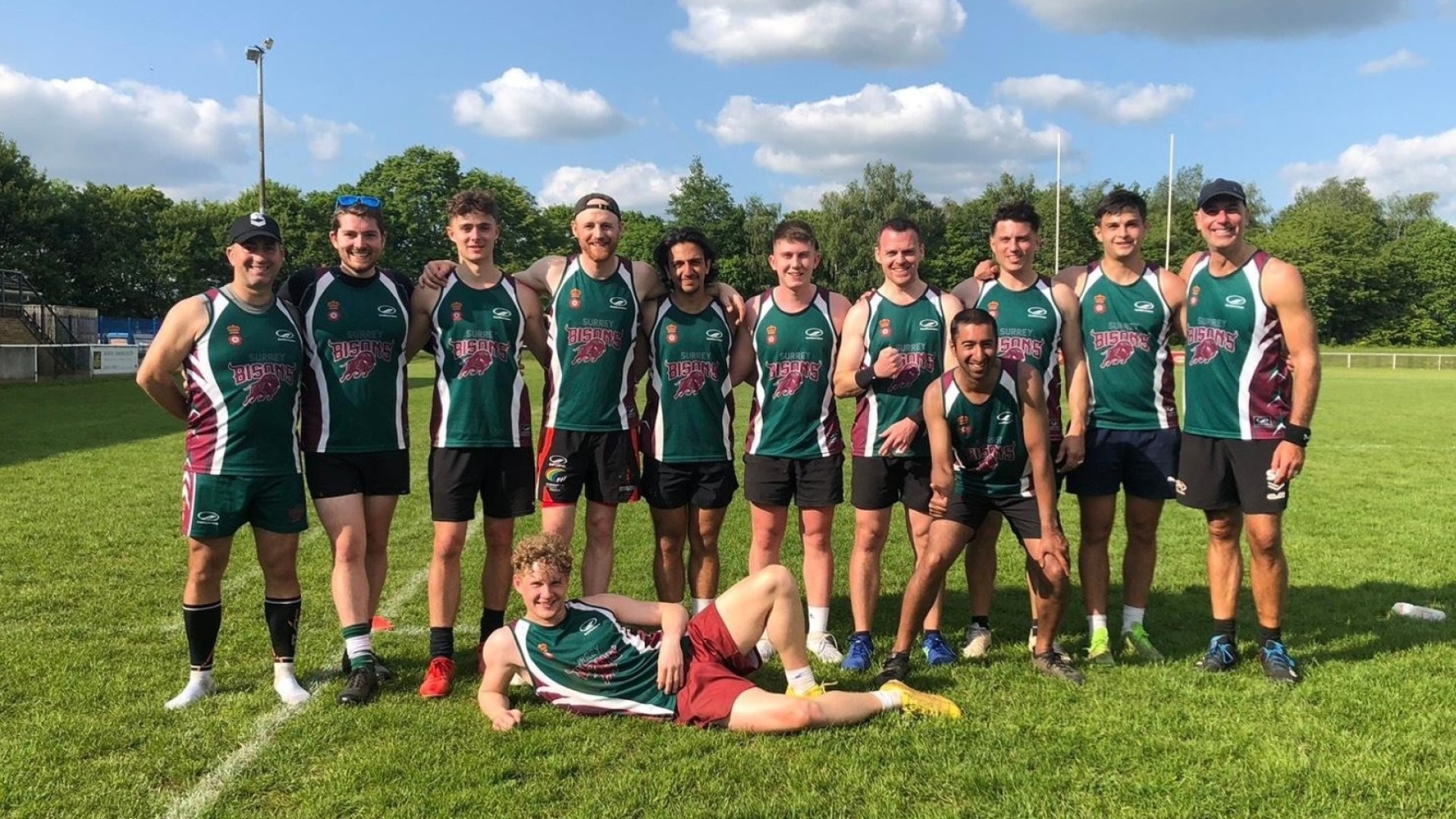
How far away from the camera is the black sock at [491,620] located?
475cm

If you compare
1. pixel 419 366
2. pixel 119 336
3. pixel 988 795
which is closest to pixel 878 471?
pixel 988 795

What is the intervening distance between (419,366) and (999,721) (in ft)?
120

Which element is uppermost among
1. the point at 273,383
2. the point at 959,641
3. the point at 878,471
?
the point at 273,383

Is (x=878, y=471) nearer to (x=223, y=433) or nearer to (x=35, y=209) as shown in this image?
(x=223, y=433)

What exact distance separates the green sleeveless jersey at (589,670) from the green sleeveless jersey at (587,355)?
113cm

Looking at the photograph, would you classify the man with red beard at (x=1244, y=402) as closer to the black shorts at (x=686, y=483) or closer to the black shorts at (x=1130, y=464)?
the black shorts at (x=1130, y=464)

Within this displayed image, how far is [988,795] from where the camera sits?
10.8ft

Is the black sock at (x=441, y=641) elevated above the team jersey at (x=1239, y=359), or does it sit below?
below

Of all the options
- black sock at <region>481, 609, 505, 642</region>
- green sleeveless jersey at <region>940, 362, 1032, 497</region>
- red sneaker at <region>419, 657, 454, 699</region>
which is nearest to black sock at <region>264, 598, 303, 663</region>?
red sneaker at <region>419, 657, 454, 699</region>

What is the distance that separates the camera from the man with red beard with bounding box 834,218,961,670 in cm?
489

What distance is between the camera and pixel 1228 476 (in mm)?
4707

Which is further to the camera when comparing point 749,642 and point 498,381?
point 498,381

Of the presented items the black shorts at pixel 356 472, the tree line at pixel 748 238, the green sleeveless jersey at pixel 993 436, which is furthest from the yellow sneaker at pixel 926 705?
the tree line at pixel 748 238

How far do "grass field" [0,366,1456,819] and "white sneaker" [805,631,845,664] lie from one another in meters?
0.21
